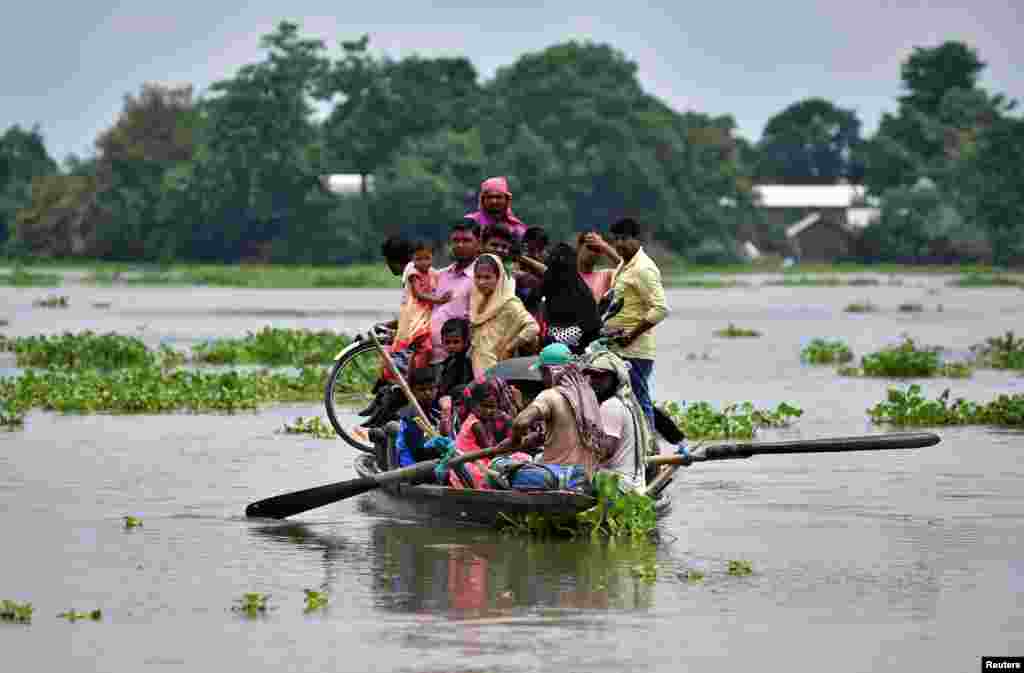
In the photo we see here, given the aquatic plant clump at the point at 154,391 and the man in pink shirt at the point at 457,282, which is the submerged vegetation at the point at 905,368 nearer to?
the aquatic plant clump at the point at 154,391

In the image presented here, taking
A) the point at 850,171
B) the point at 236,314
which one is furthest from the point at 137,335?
the point at 850,171

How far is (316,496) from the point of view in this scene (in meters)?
13.3

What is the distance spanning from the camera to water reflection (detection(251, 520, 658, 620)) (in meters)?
10.6

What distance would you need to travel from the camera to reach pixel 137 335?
37500 millimetres

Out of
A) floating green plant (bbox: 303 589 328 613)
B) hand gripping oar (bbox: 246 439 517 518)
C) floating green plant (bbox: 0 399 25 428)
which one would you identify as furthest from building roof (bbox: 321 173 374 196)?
floating green plant (bbox: 303 589 328 613)

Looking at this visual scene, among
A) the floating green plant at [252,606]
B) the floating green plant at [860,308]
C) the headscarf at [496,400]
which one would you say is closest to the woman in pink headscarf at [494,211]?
the headscarf at [496,400]

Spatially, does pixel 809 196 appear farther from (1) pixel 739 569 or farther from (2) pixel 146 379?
(1) pixel 739 569

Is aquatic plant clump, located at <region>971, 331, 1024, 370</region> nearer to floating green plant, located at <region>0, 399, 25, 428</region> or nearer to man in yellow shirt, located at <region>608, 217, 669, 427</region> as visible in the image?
floating green plant, located at <region>0, 399, 25, 428</region>

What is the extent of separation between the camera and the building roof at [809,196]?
5556 inches

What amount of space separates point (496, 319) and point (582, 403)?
178cm

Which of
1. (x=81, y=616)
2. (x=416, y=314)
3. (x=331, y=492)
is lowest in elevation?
(x=81, y=616)

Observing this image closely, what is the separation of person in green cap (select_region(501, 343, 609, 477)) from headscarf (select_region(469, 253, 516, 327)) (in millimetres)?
1388

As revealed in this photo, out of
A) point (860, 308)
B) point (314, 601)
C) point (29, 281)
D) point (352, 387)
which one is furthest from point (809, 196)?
point (314, 601)

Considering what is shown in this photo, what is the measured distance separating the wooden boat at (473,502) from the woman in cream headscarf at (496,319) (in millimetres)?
1085
